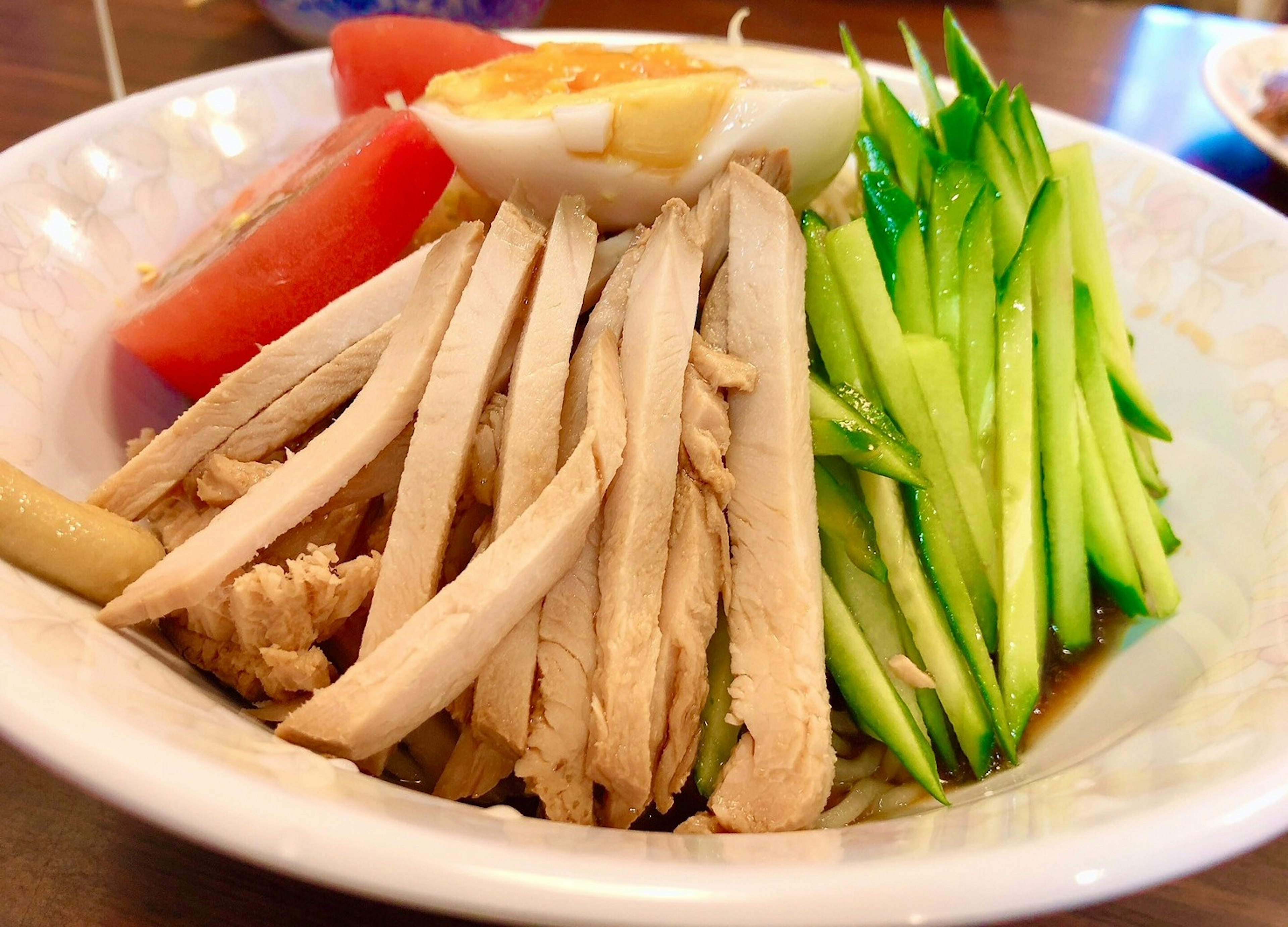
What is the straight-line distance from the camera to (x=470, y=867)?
847mm

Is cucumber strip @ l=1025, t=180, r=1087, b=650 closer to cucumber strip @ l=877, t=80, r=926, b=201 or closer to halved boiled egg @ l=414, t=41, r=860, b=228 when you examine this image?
cucumber strip @ l=877, t=80, r=926, b=201

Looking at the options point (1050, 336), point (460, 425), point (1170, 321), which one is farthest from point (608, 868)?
point (1170, 321)

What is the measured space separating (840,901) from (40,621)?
3.31 ft

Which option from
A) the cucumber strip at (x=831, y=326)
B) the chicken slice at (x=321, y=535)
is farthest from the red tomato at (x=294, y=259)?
the cucumber strip at (x=831, y=326)

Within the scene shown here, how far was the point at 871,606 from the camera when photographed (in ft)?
5.03

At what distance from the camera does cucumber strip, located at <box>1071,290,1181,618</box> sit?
168cm

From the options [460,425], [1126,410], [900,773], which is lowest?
[900,773]

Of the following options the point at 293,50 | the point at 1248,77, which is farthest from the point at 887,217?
the point at 293,50

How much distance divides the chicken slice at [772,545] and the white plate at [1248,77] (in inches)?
89.0

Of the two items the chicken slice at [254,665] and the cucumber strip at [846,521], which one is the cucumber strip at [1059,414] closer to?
the cucumber strip at [846,521]

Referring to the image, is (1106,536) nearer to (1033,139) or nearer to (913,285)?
(913,285)

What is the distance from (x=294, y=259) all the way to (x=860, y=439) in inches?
43.0

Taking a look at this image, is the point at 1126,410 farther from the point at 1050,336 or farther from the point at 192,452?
the point at 192,452

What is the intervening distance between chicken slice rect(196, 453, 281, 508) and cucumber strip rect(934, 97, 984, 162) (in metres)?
1.58
